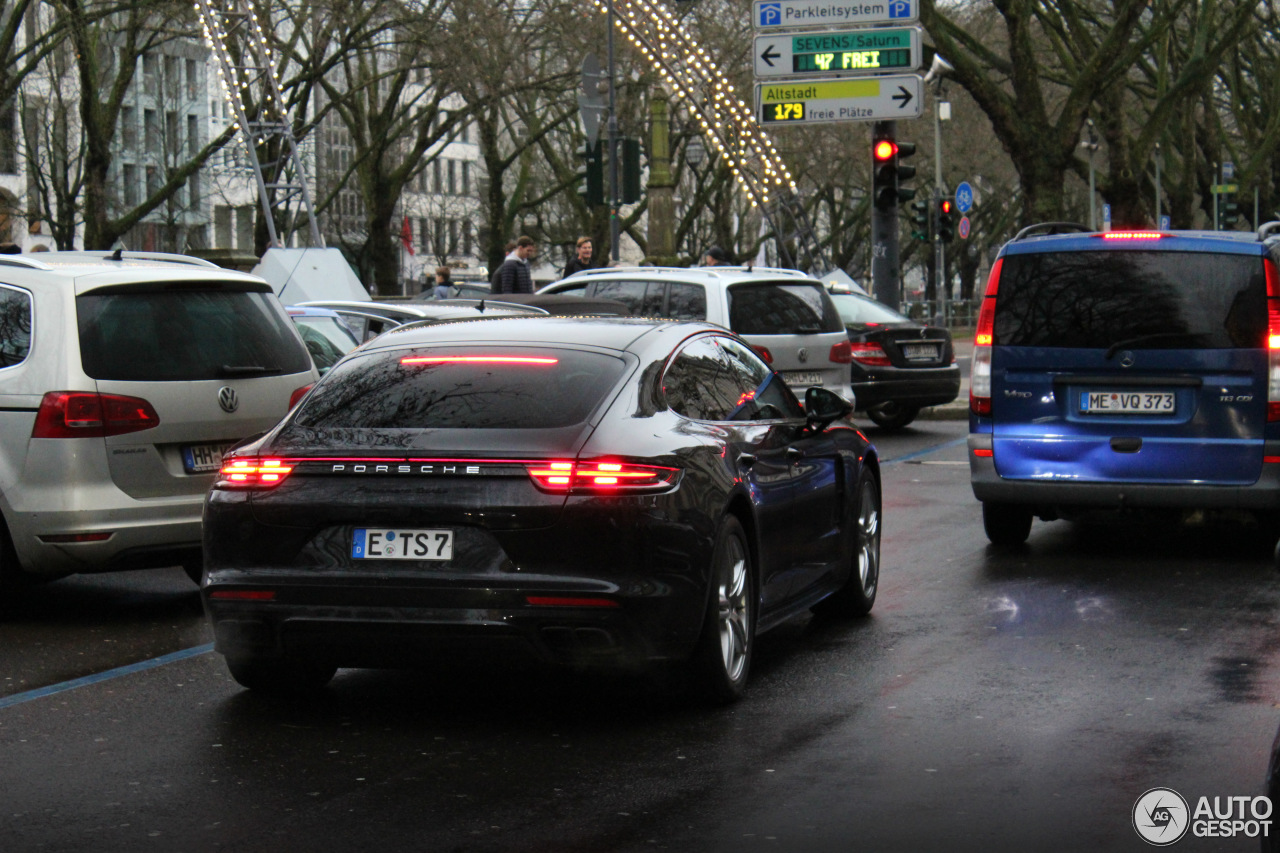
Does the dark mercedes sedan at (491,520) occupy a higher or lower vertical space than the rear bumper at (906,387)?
higher

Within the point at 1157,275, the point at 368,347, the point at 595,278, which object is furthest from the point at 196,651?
the point at 595,278

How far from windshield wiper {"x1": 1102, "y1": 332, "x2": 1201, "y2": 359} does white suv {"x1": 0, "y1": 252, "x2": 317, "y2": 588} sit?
4.51 metres

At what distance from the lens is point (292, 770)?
19.7 ft

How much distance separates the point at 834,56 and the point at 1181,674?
17270mm

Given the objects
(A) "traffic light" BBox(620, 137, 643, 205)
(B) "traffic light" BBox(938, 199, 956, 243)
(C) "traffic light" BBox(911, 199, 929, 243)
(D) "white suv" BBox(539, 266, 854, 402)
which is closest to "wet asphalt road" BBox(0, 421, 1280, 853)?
(D) "white suv" BBox(539, 266, 854, 402)

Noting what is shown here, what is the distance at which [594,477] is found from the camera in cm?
638

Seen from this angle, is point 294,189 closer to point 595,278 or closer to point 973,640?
point 595,278

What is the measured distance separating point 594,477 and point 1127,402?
16.7 feet

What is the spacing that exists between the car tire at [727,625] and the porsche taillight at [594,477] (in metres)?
0.44

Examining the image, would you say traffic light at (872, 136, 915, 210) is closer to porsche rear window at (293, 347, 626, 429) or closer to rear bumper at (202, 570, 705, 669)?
porsche rear window at (293, 347, 626, 429)

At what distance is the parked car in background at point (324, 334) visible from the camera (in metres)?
14.0

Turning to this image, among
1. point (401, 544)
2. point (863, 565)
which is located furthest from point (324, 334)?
point (401, 544)

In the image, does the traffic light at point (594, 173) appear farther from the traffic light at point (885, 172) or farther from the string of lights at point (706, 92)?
the string of lights at point (706, 92)
